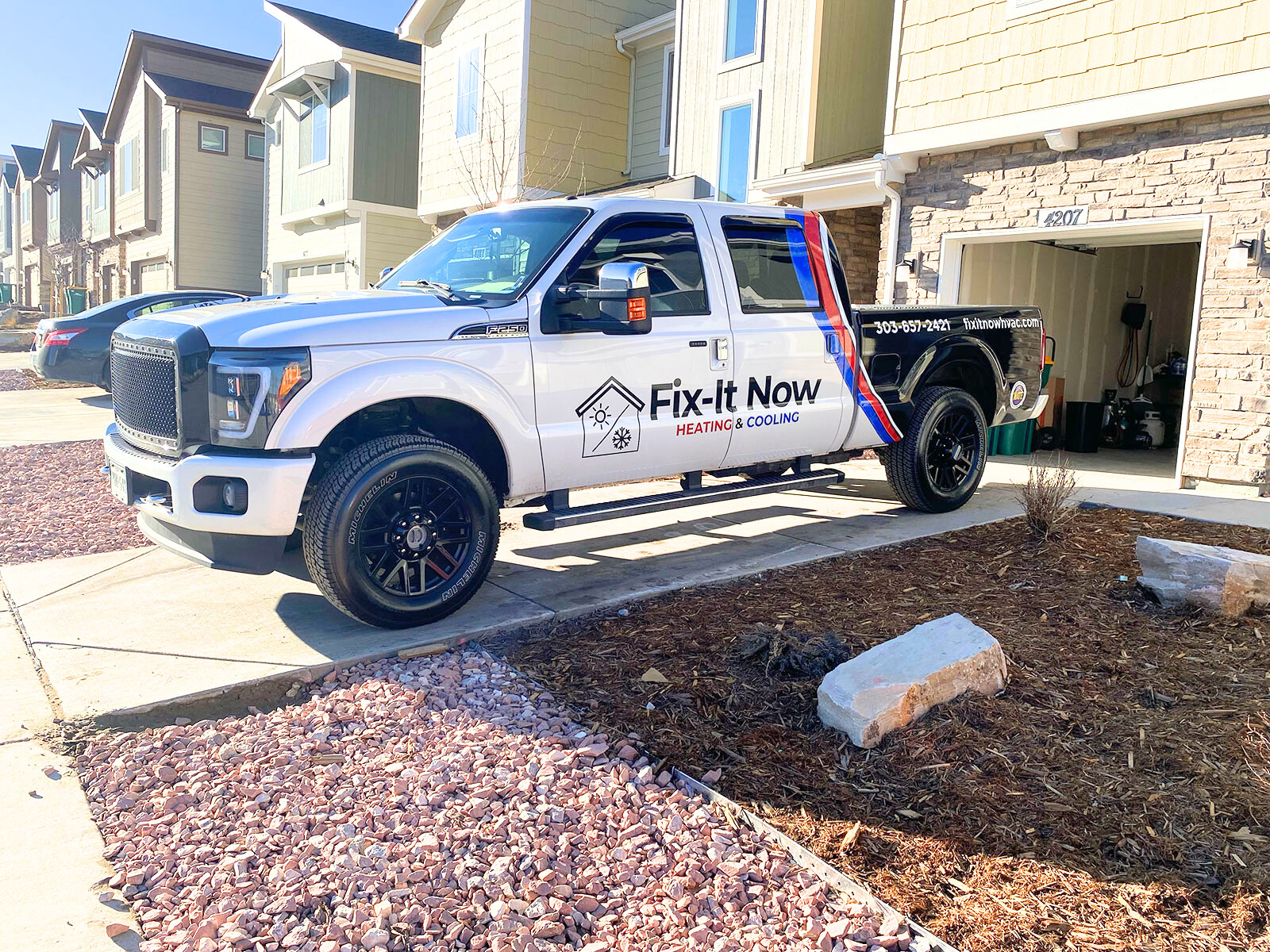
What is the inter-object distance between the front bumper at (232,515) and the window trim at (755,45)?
1172 cm

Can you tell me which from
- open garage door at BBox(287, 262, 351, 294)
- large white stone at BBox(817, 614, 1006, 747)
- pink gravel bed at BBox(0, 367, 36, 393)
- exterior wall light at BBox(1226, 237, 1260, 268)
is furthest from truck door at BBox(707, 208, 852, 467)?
open garage door at BBox(287, 262, 351, 294)

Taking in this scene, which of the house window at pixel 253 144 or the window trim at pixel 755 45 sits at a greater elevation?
the house window at pixel 253 144

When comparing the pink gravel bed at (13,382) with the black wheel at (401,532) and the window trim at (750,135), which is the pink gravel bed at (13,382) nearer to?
the window trim at (750,135)

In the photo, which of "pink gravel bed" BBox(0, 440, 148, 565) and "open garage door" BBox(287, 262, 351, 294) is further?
"open garage door" BBox(287, 262, 351, 294)

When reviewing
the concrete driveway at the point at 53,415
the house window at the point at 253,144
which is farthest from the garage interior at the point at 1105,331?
the house window at the point at 253,144

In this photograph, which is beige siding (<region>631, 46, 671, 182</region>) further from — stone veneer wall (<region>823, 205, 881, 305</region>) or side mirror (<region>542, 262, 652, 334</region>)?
side mirror (<region>542, 262, 652, 334</region>)

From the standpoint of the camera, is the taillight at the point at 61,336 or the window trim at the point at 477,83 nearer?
the taillight at the point at 61,336

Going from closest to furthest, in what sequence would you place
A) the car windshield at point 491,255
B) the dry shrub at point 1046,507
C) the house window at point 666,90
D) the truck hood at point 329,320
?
the truck hood at point 329,320 → the car windshield at point 491,255 → the dry shrub at point 1046,507 → the house window at point 666,90

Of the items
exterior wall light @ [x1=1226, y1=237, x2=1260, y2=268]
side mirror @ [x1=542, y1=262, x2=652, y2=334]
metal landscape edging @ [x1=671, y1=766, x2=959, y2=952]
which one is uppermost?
exterior wall light @ [x1=1226, y1=237, x2=1260, y2=268]

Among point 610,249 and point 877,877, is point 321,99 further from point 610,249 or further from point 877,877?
point 877,877

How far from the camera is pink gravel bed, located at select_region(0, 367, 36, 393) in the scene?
17.7 m

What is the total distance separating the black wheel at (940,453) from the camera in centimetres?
760

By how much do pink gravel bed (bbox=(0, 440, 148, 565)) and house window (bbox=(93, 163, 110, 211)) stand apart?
31.0 m

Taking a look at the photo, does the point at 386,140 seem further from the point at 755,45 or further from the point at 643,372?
the point at 643,372
